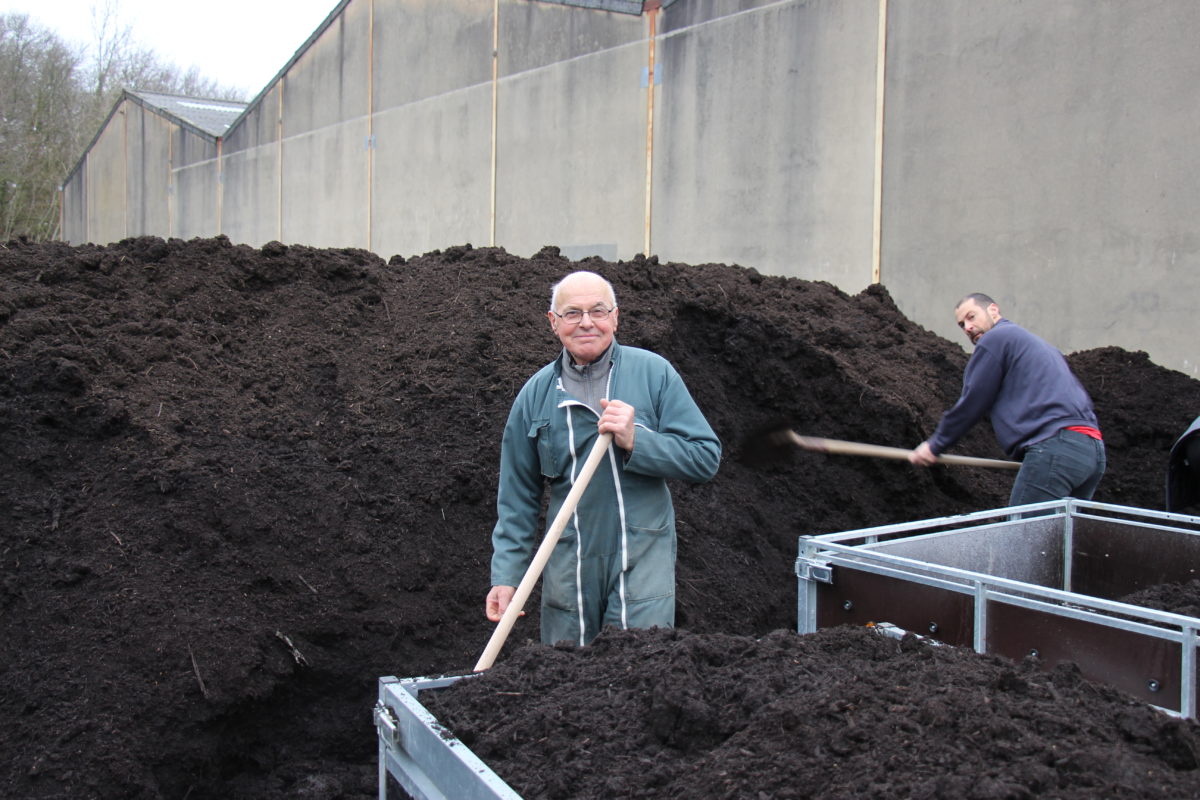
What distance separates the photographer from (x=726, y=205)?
11.8m

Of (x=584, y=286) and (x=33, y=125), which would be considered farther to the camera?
(x=33, y=125)

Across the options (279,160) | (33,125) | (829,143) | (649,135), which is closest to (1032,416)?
(829,143)

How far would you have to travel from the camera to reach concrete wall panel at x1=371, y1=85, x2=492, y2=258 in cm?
1662

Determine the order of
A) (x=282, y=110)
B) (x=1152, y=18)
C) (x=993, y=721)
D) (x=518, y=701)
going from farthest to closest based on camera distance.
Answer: (x=282, y=110) < (x=1152, y=18) < (x=518, y=701) < (x=993, y=721)

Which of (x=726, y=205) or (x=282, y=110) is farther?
(x=282, y=110)

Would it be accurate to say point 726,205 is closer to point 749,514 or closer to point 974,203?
point 974,203

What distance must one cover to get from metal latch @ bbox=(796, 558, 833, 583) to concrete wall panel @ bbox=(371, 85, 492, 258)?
13.6 meters

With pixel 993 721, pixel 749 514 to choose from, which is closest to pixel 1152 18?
pixel 749 514

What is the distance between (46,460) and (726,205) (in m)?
8.68

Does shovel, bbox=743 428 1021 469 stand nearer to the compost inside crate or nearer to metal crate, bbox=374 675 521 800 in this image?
the compost inside crate

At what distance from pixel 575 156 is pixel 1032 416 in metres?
10.1

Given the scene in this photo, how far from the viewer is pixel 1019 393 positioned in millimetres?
5277

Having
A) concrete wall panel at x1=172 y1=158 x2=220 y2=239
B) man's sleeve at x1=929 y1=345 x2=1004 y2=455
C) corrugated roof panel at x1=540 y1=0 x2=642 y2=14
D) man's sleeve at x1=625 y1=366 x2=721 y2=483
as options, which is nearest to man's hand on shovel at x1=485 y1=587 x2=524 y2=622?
man's sleeve at x1=625 y1=366 x2=721 y2=483

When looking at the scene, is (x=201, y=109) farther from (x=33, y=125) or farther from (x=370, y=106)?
(x=370, y=106)
